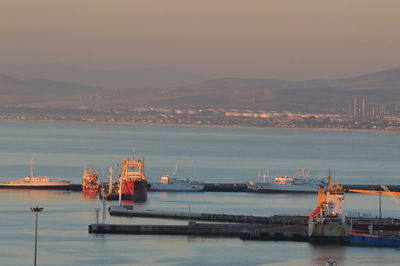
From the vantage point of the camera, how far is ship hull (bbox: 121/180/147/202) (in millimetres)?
58031

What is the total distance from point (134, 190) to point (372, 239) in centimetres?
1917

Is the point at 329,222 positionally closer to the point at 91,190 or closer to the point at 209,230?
the point at 209,230

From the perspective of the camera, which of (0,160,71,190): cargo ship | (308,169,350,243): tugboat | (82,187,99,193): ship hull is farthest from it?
(0,160,71,190): cargo ship

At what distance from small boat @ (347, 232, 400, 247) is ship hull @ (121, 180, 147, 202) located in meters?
18.2

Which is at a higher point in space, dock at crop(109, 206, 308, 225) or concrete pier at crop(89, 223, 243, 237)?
dock at crop(109, 206, 308, 225)

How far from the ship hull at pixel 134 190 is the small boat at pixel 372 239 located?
18239 mm

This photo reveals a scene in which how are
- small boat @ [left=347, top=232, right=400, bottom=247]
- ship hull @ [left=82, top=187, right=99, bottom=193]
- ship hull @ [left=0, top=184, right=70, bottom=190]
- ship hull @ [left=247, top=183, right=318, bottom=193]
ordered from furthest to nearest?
1. ship hull @ [left=247, top=183, right=318, bottom=193]
2. ship hull @ [left=0, top=184, right=70, bottom=190]
3. ship hull @ [left=82, top=187, right=99, bottom=193]
4. small boat @ [left=347, top=232, right=400, bottom=247]

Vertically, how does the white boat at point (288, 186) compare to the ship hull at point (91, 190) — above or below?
above

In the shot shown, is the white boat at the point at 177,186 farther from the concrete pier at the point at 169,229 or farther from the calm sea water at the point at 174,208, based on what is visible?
the concrete pier at the point at 169,229

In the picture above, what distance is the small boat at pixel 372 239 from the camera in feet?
133

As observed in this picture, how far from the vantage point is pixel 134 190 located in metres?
58.5

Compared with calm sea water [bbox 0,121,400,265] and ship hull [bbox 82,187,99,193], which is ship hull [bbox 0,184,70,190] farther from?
calm sea water [bbox 0,121,400,265]

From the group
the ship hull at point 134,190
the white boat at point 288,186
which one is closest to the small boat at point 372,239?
the ship hull at point 134,190

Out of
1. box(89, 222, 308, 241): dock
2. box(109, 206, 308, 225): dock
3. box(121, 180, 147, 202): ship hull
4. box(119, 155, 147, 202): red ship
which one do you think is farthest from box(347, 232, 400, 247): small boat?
box(121, 180, 147, 202): ship hull
